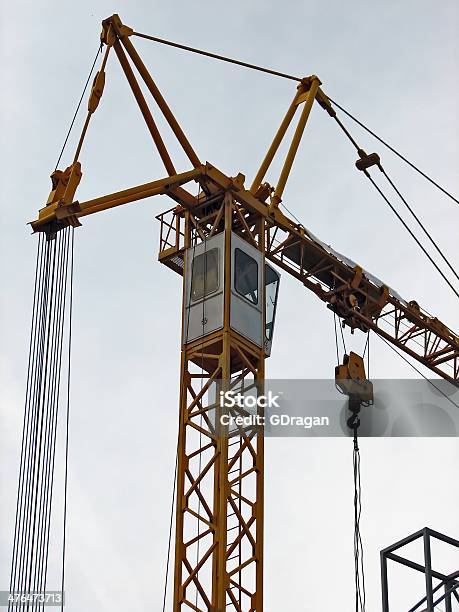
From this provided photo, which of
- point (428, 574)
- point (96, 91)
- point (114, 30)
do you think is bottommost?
point (428, 574)

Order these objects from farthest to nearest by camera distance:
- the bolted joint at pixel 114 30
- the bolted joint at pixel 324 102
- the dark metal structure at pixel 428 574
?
1. the bolted joint at pixel 324 102
2. the bolted joint at pixel 114 30
3. the dark metal structure at pixel 428 574

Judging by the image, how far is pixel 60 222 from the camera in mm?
29688

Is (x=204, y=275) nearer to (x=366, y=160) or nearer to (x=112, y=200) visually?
(x=112, y=200)

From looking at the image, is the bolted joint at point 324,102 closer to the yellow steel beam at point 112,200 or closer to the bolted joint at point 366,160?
the bolted joint at point 366,160

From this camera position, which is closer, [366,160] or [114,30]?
[114,30]

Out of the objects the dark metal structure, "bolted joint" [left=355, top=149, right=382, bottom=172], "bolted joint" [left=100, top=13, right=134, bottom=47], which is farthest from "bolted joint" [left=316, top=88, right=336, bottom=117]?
the dark metal structure

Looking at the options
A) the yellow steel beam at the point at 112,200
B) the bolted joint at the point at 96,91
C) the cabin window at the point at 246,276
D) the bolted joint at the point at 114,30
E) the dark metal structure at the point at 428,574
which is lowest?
the dark metal structure at the point at 428,574

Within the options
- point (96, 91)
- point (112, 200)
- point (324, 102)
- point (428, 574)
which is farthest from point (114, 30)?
point (428, 574)

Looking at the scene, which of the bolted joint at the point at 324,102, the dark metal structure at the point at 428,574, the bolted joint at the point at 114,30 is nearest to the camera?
the dark metal structure at the point at 428,574

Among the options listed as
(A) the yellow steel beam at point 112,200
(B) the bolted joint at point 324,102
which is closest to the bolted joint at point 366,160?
(B) the bolted joint at point 324,102

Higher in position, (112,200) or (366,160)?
(366,160)

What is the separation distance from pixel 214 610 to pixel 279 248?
1051 cm

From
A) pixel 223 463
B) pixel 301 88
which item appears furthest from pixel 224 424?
pixel 301 88

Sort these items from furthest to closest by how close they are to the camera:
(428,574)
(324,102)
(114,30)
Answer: (324,102) → (114,30) → (428,574)
